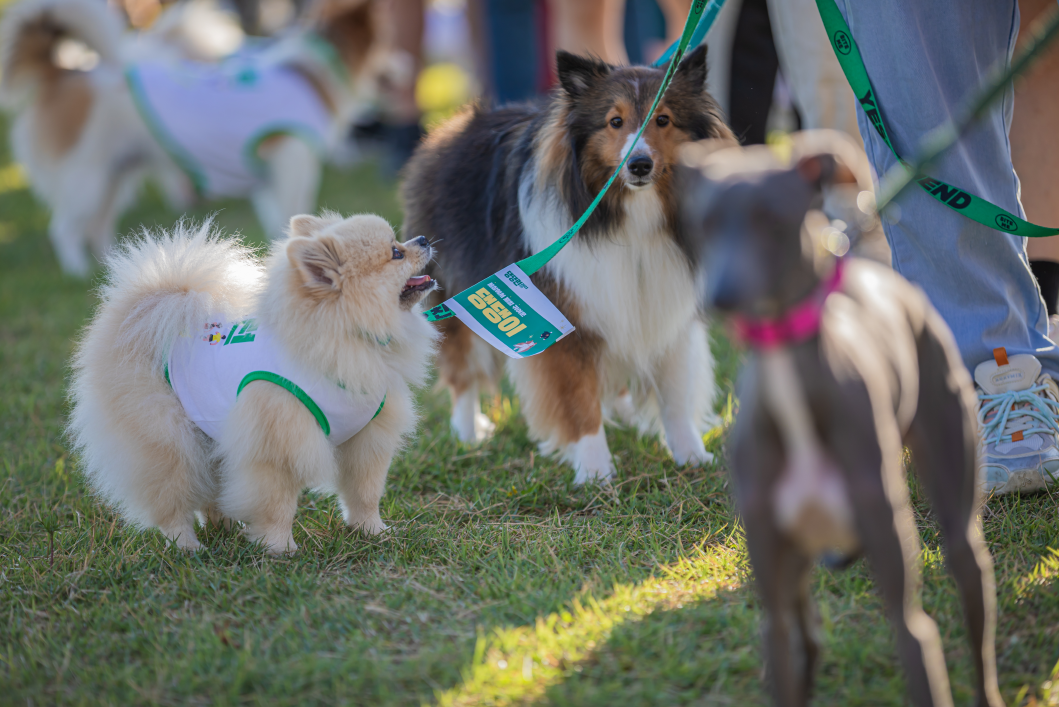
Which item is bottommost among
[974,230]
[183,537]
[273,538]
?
[183,537]

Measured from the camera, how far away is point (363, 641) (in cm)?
203

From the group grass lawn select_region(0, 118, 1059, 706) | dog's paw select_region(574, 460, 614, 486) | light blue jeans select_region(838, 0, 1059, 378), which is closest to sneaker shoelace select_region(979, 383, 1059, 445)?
light blue jeans select_region(838, 0, 1059, 378)

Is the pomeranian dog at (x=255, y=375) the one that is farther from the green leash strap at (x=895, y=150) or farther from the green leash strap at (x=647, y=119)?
the green leash strap at (x=895, y=150)

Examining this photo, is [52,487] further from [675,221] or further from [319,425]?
[675,221]

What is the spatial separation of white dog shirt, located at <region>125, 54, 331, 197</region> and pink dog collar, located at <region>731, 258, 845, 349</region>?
225 inches

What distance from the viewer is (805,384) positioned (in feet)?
4.09

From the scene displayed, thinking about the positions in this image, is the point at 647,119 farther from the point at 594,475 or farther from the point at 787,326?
the point at 787,326

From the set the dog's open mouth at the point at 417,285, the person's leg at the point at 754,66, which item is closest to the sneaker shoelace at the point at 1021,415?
the dog's open mouth at the point at 417,285

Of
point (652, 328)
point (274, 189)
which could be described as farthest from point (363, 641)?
point (274, 189)

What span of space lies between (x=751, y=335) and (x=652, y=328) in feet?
6.01

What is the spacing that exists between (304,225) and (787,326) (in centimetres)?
174

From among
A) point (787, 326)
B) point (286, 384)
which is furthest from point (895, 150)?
point (286, 384)

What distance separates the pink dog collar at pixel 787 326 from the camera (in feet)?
4.05

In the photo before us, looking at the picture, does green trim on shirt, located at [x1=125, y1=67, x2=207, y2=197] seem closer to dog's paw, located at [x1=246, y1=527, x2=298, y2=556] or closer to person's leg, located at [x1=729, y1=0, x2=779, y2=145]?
person's leg, located at [x1=729, y1=0, x2=779, y2=145]
